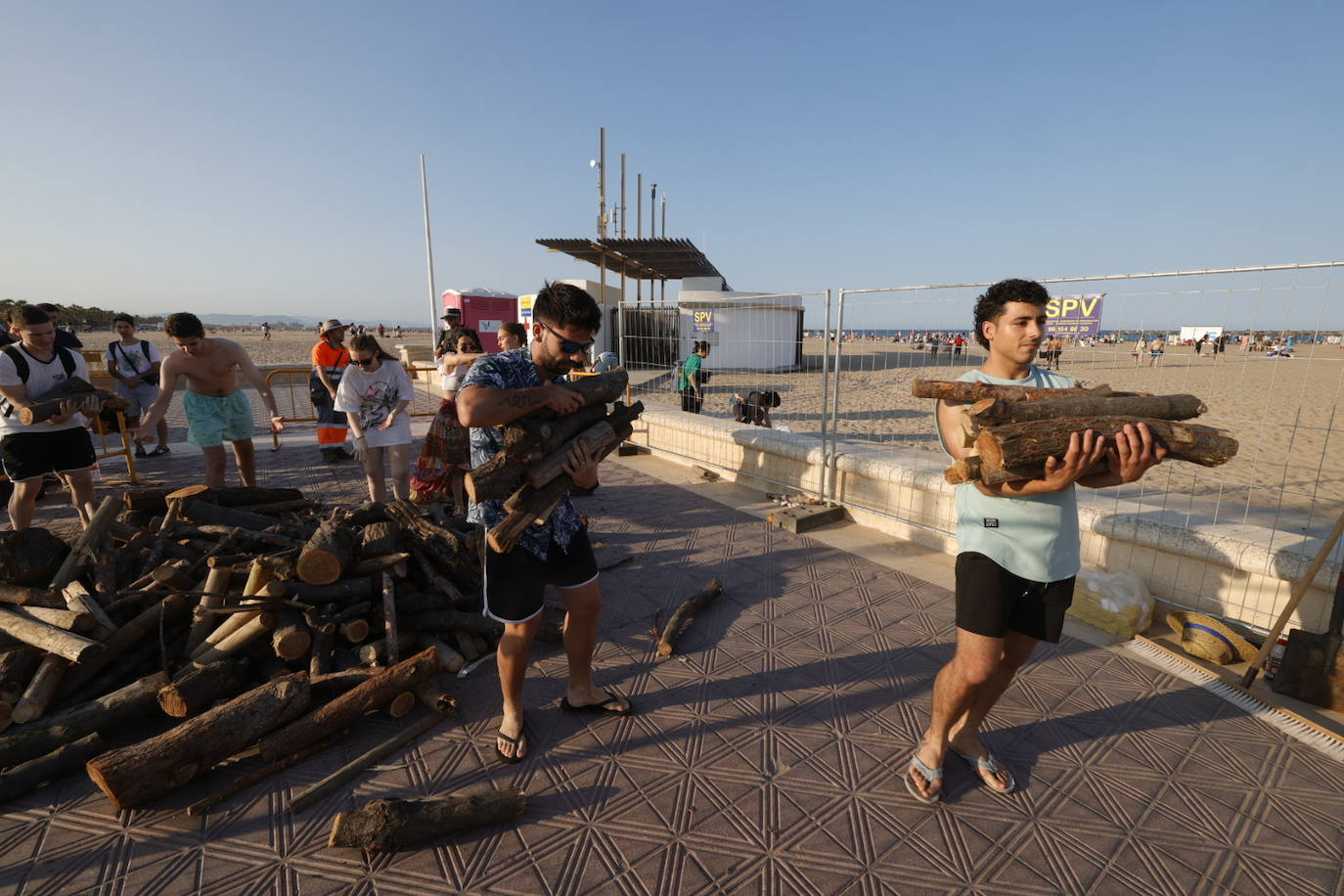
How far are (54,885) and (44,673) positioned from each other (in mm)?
1254

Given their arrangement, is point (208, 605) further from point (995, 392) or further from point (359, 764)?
point (995, 392)

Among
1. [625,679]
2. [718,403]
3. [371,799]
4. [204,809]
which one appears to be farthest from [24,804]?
[718,403]

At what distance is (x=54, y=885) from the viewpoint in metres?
2.10

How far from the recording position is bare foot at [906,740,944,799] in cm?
250

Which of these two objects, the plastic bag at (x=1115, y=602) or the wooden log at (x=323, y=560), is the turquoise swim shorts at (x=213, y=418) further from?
the plastic bag at (x=1115, y=602)

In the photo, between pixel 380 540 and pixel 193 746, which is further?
pixel 380 540

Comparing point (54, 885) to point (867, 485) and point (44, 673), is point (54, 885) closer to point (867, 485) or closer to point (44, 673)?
point (44, 673)

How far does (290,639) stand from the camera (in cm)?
315

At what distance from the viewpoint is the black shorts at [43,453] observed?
4449mm

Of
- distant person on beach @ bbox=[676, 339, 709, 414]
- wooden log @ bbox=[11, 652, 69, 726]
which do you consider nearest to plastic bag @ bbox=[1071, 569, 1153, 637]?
wooden log @ bbox=[11, 652, 69, 726]

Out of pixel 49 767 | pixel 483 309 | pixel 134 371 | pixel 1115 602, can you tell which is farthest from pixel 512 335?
pixel 483 309

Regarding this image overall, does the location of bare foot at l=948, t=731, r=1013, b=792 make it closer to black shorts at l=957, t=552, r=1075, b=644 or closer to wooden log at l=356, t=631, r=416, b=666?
black shorts at l=957, t=552, r=1075, b=644

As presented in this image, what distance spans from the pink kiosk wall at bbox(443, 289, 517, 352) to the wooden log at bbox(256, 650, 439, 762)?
773 inches

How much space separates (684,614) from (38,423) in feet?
16.8
